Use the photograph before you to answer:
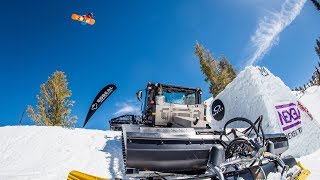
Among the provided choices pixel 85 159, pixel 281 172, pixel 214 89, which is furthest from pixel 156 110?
pixel 214 89

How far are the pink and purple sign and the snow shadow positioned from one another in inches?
276

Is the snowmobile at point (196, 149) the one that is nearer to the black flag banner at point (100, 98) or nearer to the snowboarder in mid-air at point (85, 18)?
the black flag banner at point (100, 98)

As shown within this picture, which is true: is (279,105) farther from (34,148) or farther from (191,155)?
(34,148)

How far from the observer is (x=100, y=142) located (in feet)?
36.2

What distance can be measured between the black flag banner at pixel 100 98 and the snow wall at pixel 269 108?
6.42m

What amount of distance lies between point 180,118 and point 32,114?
23600 millimetres

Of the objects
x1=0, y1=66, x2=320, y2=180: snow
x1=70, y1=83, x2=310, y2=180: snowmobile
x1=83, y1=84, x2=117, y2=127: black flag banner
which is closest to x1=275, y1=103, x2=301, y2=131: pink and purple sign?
x1=0, y1=66, x2=320, y2=180: snow

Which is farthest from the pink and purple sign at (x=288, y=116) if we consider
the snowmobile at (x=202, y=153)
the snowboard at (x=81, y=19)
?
the snowboard at (x=81, y=19)

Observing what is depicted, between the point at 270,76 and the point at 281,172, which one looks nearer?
the point at 281,172

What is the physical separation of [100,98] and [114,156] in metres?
8.85

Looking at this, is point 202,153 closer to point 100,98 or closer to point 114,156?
point 114,156

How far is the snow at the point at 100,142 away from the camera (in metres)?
7.70

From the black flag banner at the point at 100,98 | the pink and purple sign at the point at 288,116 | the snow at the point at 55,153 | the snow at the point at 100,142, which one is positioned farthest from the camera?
the black flag banner at the point at 100,98

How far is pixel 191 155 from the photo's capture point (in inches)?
242
